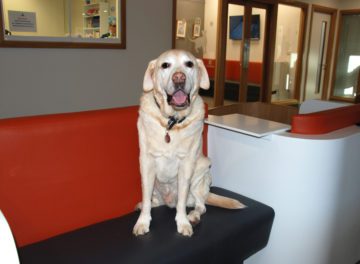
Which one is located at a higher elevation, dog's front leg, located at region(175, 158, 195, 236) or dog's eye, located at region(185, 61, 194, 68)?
dog's eye, located at region(185, 61, 194, 68)

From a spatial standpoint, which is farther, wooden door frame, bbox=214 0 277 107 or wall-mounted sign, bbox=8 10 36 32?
wooden door frame, bbox=214 0 277 107

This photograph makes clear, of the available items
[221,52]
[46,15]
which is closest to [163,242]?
[46,15]

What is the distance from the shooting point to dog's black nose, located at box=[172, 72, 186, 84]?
1497 mm

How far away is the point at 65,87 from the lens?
13.2 feet

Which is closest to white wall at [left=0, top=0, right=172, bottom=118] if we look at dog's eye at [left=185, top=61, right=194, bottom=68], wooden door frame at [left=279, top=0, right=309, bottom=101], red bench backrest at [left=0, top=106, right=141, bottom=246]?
red bench backrest at [left=0, top=106, right=141, bottom=246]

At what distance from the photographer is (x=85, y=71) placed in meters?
4.15

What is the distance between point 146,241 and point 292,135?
0.92 metres

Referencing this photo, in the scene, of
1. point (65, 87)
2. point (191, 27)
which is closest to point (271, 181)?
point (65, 87)

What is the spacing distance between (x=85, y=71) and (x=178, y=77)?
293cm

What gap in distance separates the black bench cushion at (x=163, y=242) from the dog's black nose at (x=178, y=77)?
69 cm

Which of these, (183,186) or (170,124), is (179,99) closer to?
(170,124)

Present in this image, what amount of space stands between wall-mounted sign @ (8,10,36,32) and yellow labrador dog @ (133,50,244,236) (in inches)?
103

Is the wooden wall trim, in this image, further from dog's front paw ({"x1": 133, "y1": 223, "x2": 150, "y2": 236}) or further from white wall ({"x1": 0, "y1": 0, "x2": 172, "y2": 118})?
dog's front paw ({"x1": 133, "y1": 223, "x2": 150, "y2": 236})

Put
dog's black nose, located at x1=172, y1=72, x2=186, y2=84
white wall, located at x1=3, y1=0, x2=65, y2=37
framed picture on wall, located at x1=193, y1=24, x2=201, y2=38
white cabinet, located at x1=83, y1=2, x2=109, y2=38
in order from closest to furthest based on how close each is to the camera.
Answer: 1. dog's black nose, located at x1=172, y1=72, x2=186, y2=84
2. white wall, located at x1=3, y1=0, x2=65, y2=37
3. white cabinet, located at x1=83, y1=2, x2=109, y2=38
4. framed picture on wall, located at x1=193, y1=24, x2=201, y2=38
